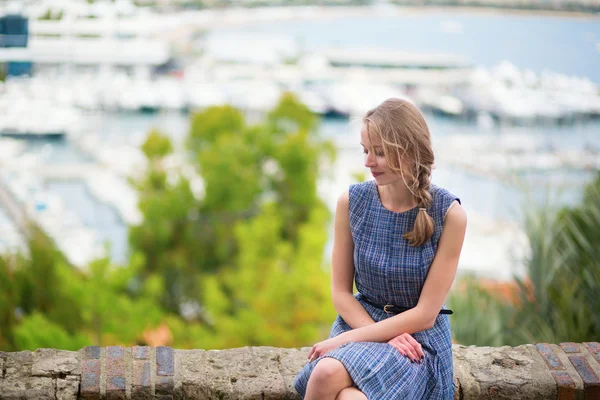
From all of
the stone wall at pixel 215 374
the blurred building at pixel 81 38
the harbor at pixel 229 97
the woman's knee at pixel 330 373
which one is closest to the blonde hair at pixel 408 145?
the woman's knee at pixel 330 373

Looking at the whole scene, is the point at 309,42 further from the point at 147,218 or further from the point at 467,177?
the point at 147,218

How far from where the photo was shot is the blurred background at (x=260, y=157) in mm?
5105

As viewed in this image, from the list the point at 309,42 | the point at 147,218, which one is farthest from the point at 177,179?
the point at 309,42

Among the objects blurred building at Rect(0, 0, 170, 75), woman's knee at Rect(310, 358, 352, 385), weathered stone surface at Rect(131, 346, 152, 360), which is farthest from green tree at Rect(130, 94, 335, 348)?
blurred building at Rect(0, 0, 170, 75)

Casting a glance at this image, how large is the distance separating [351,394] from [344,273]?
425 mm

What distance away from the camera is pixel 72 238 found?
32219mm

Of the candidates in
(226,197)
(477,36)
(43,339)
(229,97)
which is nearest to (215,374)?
(43,339)

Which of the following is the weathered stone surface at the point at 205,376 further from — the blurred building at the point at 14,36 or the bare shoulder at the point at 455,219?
the blurred building at the point at 14,36

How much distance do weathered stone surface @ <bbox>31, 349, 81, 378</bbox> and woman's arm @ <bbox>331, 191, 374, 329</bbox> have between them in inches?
29.8

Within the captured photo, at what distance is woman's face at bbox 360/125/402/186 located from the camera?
2002 mm

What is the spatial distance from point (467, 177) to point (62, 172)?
842 inches

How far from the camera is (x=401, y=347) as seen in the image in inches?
77.7

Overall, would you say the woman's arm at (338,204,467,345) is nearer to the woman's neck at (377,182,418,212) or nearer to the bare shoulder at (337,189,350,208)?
the woman's neck at (377,182,418,212)

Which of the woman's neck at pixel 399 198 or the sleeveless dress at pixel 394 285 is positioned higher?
the woman's neck at pixel 399 198
